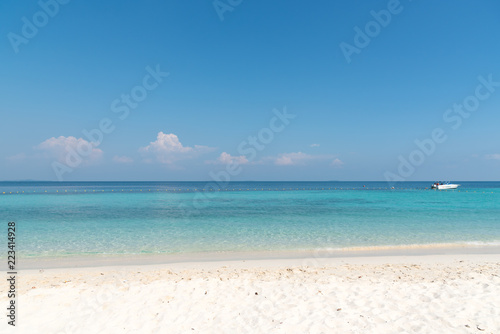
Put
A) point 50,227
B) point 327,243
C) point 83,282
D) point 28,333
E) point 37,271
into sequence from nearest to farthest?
point 28,333 → point 83,282 → point 37,271 → point 327,243 → point 50,227

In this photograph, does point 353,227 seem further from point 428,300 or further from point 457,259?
point 428,300

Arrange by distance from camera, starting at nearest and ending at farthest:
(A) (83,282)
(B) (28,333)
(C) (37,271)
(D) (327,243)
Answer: (B) (28,333), (A) (83,282), (C) (37,271), (D) (327,243)

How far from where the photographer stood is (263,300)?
19.7ft

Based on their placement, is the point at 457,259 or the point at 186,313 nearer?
the point at 186,313

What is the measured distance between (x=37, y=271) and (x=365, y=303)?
31.9 feet

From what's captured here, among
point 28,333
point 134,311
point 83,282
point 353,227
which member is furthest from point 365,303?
point 353,227

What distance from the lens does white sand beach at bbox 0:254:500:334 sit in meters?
4.93

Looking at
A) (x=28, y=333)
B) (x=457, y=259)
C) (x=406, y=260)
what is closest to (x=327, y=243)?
(x=406, y=260)

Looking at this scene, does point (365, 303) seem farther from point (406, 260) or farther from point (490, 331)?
point (406, 260)

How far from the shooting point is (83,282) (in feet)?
24.9

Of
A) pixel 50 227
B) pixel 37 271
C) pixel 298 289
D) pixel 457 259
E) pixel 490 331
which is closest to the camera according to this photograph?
pixel 490 331

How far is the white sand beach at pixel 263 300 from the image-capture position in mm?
4934

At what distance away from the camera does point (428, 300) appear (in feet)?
18.9

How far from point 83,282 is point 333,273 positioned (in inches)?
273
